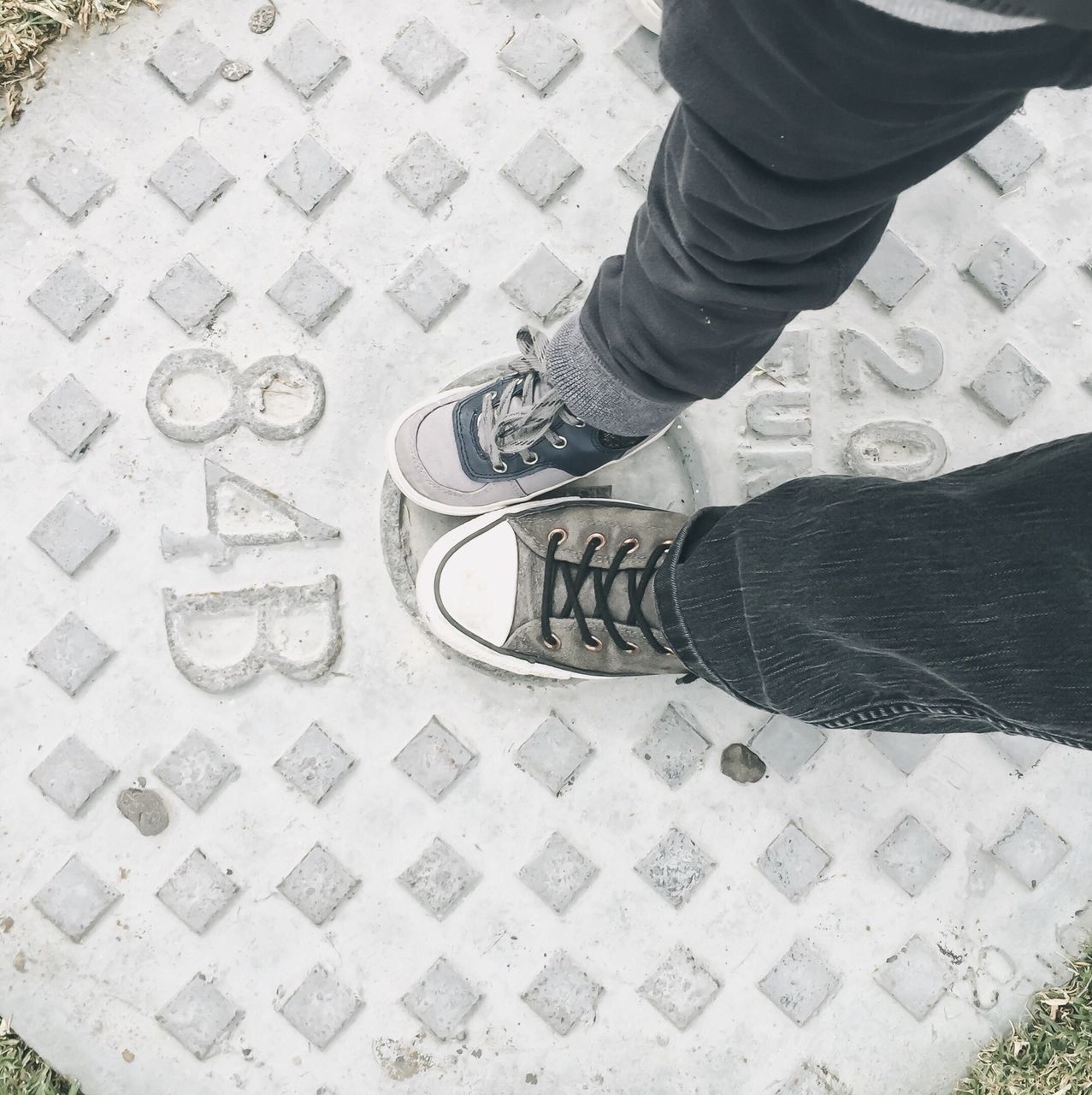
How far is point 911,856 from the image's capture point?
53.5 inches

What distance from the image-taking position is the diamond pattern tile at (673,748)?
4.44 feet

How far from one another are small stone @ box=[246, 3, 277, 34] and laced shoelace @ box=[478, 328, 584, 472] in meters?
0.64

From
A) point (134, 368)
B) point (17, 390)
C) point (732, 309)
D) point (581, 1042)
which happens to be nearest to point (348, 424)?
point (134, 368)

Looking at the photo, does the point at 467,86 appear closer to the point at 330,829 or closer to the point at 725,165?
the point at 725,165

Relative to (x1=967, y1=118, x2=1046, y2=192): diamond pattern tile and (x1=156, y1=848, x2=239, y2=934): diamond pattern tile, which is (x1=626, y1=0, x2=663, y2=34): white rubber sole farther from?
(x1=156, y1=848, x2=239, y2=934): diamond pattern tile

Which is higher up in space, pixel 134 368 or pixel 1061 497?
pixel 134 368

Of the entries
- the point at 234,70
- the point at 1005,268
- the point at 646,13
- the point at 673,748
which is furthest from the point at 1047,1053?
the point at 234,70

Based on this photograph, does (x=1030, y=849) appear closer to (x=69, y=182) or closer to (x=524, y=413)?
(x=524, y=413)

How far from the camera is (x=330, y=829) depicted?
1321 millimetres

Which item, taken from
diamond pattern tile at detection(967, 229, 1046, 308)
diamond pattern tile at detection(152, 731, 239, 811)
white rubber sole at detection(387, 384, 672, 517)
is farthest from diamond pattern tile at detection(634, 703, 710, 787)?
diamond pattern tile at detection(967, 229, 1046, 308)

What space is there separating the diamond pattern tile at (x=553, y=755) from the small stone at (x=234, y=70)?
1062mm

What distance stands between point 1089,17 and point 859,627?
1.79 ft

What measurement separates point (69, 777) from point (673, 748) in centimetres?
88

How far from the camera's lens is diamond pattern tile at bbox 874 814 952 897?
4.45ft
